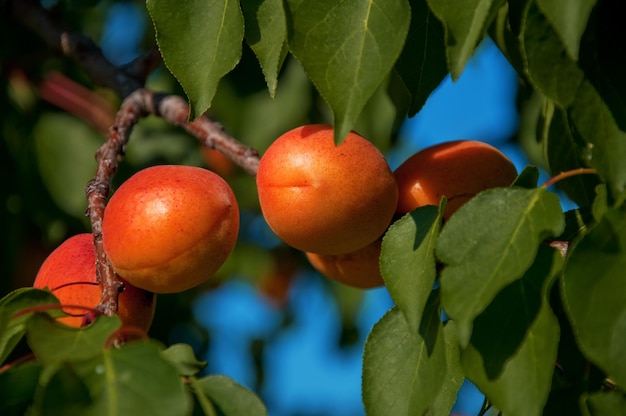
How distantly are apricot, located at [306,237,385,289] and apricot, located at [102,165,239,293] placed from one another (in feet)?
0.62

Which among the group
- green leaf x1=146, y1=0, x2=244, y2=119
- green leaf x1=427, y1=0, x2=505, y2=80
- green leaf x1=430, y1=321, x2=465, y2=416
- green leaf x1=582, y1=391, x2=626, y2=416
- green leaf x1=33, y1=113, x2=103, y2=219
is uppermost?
green leaf x1=427, y1=0, x2=505, y2=80

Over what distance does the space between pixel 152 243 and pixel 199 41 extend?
0.23 m

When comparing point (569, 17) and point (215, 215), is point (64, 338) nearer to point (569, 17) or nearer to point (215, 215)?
point (215, 215)

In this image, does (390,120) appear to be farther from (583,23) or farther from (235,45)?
(583,23)

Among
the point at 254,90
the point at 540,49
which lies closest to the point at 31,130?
the point at 254,90

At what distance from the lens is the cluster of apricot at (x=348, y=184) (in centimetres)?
111

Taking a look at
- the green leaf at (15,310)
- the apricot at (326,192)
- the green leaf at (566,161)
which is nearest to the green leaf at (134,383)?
the green leaf at (15,310)

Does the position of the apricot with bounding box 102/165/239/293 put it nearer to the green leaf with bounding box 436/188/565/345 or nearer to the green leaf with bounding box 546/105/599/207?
the green leaf with bounding box 436/188/565/345

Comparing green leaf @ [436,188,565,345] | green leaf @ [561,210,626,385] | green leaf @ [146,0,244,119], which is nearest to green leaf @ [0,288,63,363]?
green leaf @ [146,0,244,119]

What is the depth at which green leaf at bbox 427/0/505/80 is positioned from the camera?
0.82m

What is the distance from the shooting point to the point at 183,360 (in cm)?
92

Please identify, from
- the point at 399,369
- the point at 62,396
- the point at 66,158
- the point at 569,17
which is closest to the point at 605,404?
the point at 399,369

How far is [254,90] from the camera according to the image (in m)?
1.99

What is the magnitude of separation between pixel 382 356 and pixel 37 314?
13.5 inches
